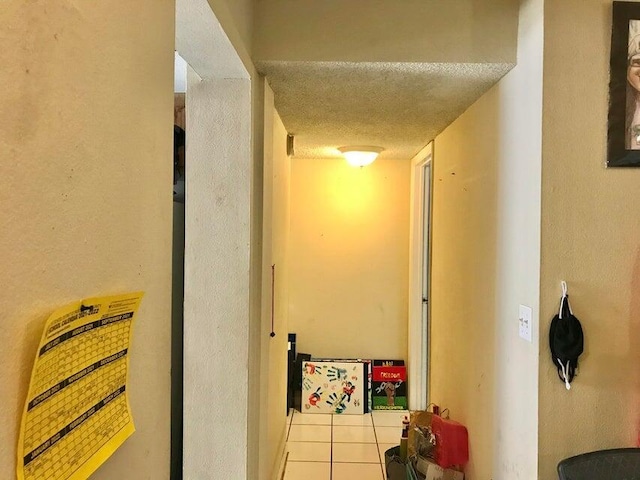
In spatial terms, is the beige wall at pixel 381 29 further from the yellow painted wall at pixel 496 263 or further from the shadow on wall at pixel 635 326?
the shadow on wall at pixel 635 326

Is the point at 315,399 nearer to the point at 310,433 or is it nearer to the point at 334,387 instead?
the point at 334,387

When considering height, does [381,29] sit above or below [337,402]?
above

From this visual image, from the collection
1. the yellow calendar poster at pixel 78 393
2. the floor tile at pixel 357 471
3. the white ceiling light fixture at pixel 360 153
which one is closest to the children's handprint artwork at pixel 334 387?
the floor tile at pixel 357 471

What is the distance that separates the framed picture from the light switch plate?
1.77 ft

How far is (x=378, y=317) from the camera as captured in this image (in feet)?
12.0

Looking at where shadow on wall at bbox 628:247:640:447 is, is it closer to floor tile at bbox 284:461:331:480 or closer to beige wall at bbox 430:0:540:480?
beige wall at bbox 430:0:540:480

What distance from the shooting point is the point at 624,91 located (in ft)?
4.70

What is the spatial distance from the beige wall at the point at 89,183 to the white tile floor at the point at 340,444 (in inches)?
75.3

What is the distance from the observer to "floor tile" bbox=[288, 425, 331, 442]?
9.69 feet

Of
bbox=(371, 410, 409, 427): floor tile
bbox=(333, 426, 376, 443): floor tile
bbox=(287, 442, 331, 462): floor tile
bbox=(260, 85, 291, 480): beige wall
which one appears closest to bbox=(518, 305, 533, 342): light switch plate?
bbox=(260, 85, 291, 480): beige wall

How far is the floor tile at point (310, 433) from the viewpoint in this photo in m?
2.95

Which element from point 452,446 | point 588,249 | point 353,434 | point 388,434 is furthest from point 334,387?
point 588,249

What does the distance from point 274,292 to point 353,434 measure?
4.45 feet

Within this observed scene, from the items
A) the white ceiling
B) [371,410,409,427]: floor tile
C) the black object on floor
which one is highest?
the white ceiling
